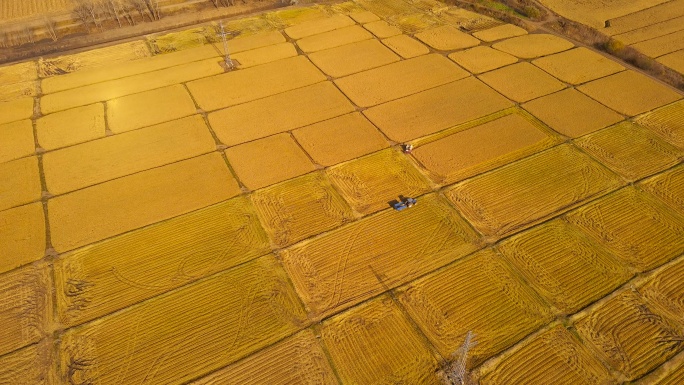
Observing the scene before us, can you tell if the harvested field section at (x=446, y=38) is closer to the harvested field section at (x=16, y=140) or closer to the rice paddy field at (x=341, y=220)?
the rice paddy field at (x=341, y=220)

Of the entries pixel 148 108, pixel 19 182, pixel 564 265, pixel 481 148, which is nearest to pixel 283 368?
pixel 564 265

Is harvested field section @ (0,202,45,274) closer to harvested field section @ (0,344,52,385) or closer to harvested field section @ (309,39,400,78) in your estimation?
harvested field section @ (0,344,52,385)

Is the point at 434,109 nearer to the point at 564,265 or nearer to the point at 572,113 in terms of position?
the point at 572,113

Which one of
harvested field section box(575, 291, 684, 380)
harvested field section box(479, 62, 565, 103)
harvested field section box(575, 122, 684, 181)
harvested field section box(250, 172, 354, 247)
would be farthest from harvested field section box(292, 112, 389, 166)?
harvested field section box(575, 291, 684, 380)

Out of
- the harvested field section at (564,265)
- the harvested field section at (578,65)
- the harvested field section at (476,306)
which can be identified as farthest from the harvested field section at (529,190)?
the harvested field section at (578,65)

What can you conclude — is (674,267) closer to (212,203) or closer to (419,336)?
(419,336)

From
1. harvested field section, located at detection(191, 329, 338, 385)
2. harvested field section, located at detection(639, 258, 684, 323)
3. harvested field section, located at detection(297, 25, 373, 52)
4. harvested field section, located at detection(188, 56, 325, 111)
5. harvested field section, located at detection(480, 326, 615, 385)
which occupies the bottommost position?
harvested field section, located at detection(191, 329, 338, 385)
